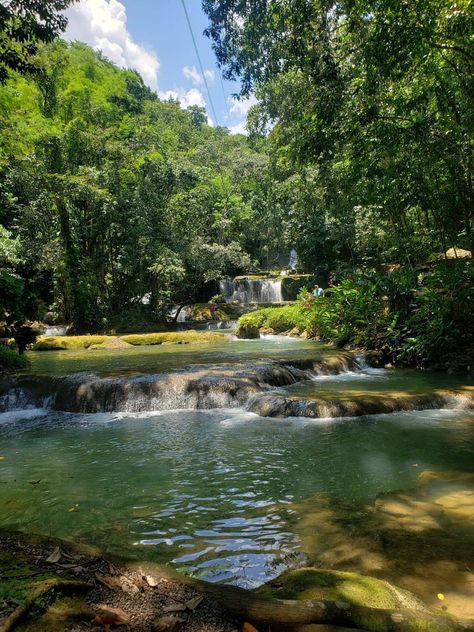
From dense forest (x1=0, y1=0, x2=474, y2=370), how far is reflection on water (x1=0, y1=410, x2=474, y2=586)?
5.06m

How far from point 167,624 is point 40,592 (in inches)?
22.3

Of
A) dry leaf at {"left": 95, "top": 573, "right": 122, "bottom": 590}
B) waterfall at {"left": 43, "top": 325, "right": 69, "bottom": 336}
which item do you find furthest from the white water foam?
waterfall at {"left": 43, "top": 325, "right": 69, "bottom": 336}

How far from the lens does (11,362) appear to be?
1318 centimetres

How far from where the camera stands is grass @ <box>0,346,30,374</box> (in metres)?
12.9

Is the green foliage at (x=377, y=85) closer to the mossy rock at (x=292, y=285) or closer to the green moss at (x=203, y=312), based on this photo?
the green moss at (x=203, y=312)

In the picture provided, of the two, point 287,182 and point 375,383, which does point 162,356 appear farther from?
point 287,182

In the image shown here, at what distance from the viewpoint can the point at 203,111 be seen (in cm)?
8444

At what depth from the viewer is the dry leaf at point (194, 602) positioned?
1979 mm

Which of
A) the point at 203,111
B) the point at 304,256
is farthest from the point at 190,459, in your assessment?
the point at 203,111

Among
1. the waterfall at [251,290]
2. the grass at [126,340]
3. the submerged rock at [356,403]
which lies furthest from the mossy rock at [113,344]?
the waterfall at [251,290]

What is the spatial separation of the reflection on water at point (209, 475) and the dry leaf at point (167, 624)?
1.45 m

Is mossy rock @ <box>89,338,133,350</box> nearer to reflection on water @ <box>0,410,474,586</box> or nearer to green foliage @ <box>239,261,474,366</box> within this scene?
green foliage @ <box>239,261,474,366</box>

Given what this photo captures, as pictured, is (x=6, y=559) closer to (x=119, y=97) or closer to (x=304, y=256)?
(x=304, y=256)

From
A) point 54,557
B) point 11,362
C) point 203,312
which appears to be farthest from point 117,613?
point 203,312
